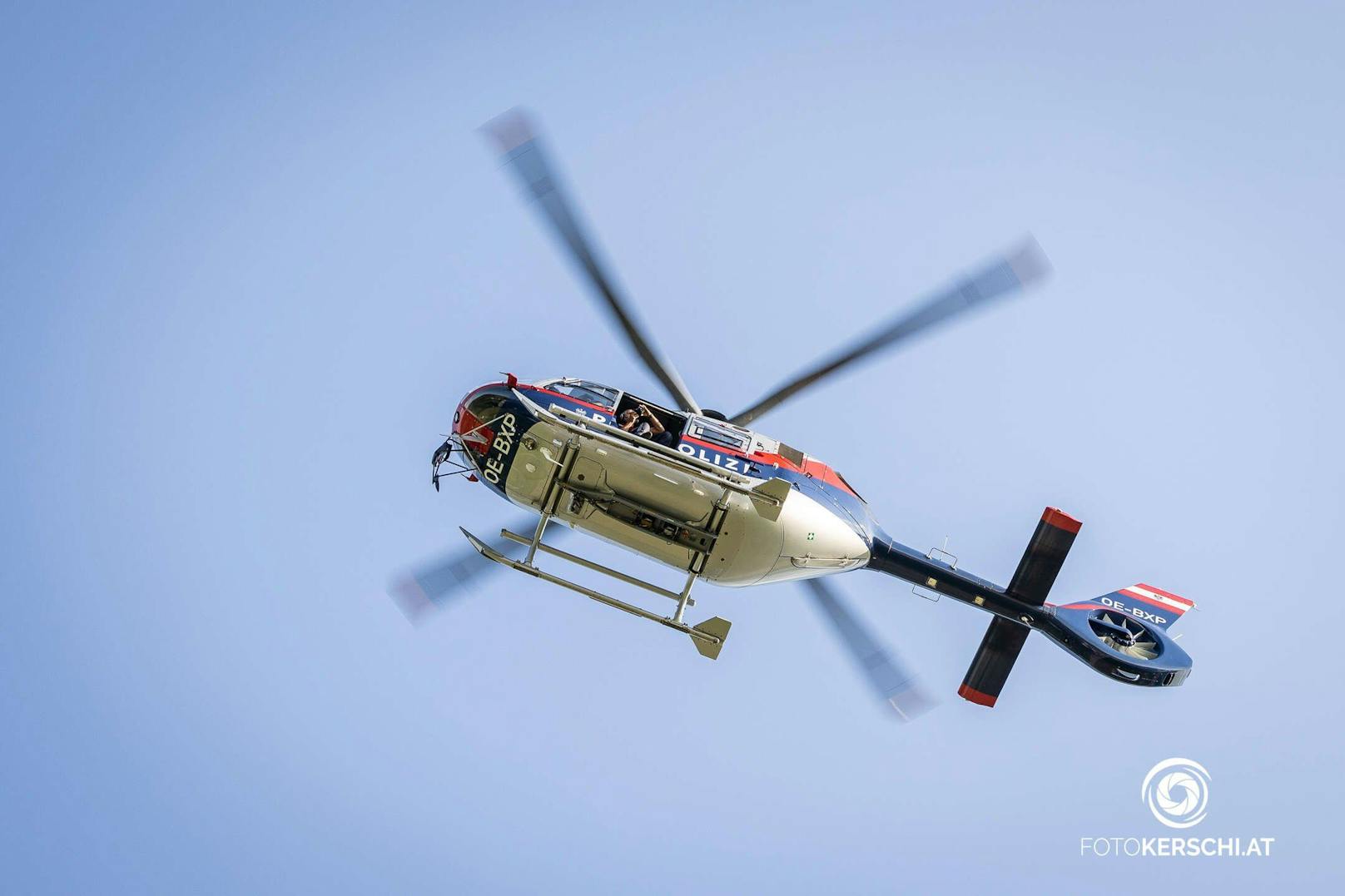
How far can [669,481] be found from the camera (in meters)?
11.7

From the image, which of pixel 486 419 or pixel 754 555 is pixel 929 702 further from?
pixel 486 419

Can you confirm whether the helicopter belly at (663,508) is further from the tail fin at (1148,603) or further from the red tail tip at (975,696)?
the tail fin at (1148,603)

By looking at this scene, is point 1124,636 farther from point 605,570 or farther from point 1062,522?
point 605,570

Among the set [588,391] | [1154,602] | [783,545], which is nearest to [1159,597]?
[1154,602]

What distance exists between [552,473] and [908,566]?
446 centimetres

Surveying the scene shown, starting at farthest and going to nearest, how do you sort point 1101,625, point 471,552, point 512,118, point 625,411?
point 1101,625 < point 471,552 < point 625,411 < point 512,118

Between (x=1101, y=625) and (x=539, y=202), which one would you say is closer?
(x=539, y=202)

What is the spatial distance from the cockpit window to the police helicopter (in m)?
0.02

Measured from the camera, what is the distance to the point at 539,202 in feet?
38.5

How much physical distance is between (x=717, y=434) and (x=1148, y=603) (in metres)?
6.55

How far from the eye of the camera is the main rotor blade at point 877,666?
13.4 meters

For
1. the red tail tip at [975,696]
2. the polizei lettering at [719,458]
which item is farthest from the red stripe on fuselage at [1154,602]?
the polizei lettering at [719,458]

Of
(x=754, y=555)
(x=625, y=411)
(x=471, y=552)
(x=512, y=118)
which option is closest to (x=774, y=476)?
(x=754, y=555)

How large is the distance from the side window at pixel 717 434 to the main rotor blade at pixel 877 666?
1.93 m
